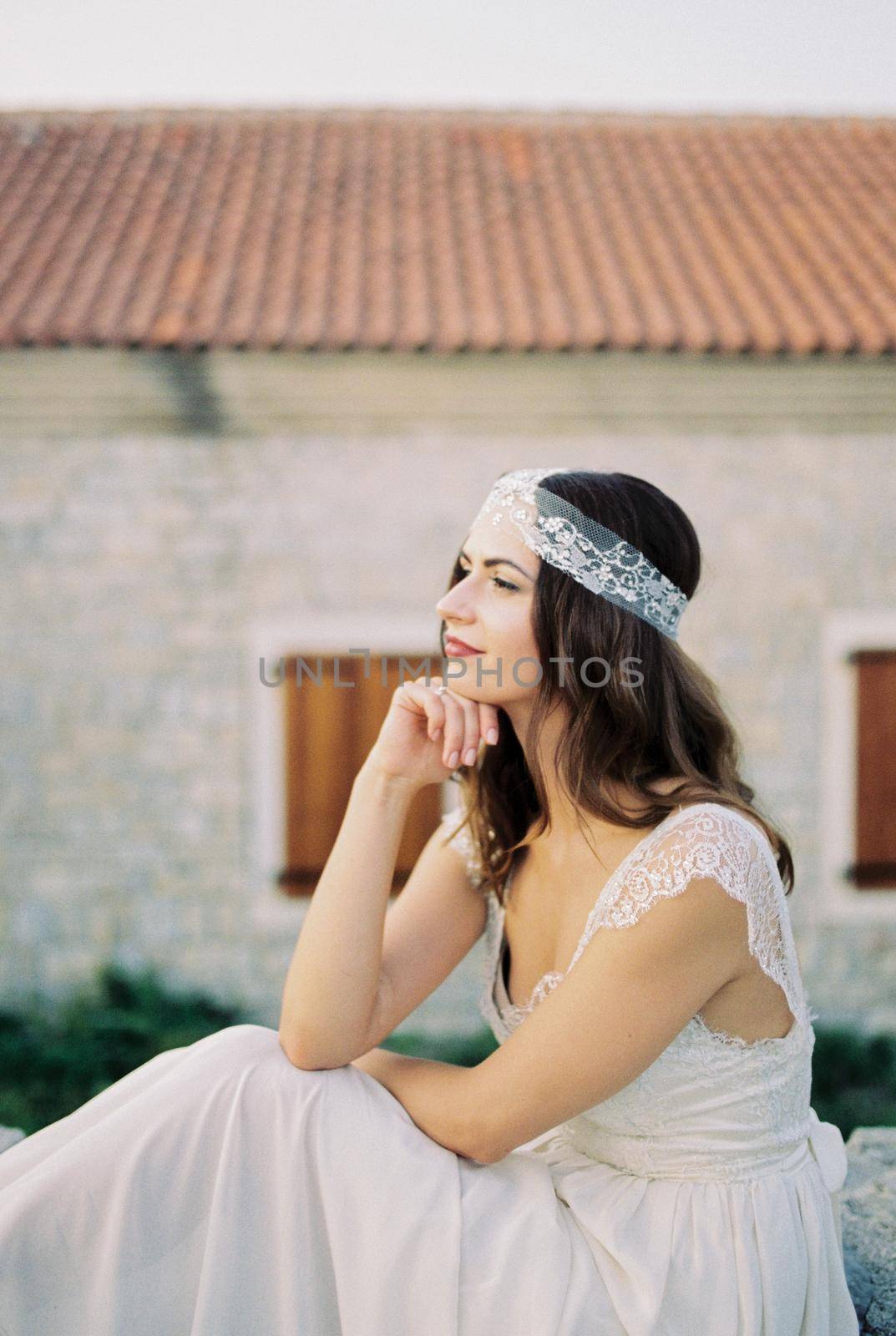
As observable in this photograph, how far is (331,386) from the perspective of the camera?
5.64 meters

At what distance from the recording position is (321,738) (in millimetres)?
5852

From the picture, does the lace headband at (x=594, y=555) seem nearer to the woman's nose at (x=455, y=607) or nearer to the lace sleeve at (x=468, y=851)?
the woman's nose at (x=455, y=607)

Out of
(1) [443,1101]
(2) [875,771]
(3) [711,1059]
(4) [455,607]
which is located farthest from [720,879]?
(2) [875,771]

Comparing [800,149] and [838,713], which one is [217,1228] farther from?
[800,149]

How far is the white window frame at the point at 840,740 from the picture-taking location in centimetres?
593

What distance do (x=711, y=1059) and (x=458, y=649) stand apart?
2.75 ft

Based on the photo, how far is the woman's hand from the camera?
82.2 inches

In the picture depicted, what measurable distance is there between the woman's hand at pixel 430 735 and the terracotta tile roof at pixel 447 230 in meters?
3.66

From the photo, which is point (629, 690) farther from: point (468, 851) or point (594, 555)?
point (468, 851)

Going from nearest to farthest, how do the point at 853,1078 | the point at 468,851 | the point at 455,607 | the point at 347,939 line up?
the point at 347,939
the point at 455,607
the point at 468,851
the point at 853,1078

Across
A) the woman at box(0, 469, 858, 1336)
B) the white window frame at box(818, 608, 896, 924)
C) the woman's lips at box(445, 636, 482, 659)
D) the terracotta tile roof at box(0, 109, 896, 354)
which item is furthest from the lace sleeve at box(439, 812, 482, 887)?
the white window frame at box(818, 608, 896, 924)

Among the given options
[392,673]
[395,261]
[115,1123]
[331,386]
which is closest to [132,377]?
[331,386]

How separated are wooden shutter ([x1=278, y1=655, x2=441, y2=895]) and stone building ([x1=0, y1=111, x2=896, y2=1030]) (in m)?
0.03

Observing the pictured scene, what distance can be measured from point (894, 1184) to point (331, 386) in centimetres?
441
